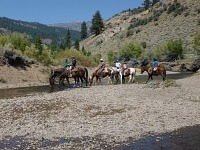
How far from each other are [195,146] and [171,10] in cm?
11575

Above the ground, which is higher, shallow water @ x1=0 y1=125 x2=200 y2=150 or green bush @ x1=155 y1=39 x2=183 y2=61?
green bush @ x1=155 y1=39 x2=183 y2=61

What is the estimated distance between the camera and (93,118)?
15.9 m

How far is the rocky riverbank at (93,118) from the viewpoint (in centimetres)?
1252

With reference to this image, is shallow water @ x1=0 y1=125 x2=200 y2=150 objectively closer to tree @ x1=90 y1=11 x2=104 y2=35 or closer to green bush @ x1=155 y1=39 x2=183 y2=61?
green bush @ x1=155 y1=39 x2=183 y2=61

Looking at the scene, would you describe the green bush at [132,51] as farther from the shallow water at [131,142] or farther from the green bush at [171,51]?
the shallow water at [131,142]

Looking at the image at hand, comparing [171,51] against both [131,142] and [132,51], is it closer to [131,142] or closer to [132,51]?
[132,51]

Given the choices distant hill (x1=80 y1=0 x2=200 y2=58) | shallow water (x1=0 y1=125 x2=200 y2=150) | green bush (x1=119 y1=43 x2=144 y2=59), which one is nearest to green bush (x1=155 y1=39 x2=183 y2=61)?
distant hill (x1=80 y1=0 x2=200 y2=58)

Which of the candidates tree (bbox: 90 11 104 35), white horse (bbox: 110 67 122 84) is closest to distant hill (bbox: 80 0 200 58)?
tree (bbox: 90 11 104 35)

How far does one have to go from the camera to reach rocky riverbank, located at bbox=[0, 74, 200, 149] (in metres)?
12.5

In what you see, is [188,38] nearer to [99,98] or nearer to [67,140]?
[99,98]

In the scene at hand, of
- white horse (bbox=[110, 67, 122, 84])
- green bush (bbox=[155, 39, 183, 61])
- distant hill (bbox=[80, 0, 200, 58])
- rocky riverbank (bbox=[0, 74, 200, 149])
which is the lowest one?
rocky riverbank (bbox=[0, 74, 200, 149])

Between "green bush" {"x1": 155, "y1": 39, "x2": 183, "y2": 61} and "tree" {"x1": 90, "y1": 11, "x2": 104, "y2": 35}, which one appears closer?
"green bush" {"x1": 155, "y1": 39, "x2": 183, "y2": 61}

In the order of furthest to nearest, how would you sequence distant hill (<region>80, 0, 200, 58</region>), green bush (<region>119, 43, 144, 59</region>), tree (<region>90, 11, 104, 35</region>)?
tree (<region>90, 11, 104, 35</region>), distant hill (<region>80, 0, 200, 58</region>), green bush (<region>119, 43, 144, 59</region>)

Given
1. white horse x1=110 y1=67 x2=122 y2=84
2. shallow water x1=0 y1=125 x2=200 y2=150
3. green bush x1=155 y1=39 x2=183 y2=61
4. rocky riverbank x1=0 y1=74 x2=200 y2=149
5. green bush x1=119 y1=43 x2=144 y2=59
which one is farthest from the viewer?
green bush x1=119 y1=43 x2=144 y2=59
